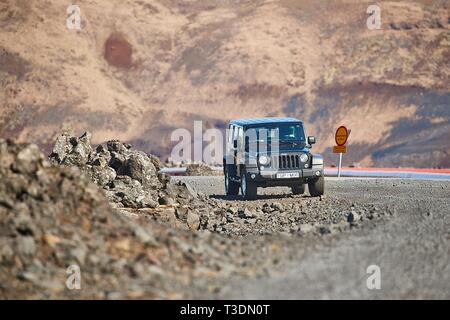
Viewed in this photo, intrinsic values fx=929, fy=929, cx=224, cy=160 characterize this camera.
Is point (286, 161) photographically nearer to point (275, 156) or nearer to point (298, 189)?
point (275, 156)

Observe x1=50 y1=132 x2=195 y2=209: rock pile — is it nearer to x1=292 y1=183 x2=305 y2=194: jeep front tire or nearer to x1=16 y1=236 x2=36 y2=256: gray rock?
x1=292 y1=183 x2=305 y2=194: jeep front tire

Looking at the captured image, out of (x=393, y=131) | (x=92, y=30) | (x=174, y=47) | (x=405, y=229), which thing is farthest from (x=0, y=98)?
(x=405, y=229)

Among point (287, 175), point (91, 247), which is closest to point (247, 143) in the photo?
point (287, 175)

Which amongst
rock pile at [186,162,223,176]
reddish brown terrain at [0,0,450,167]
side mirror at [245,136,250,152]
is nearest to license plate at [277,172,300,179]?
side mirror at [245,136,250,152]

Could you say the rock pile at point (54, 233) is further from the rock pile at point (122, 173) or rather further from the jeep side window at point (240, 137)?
the jeep side window at point (240, 137)

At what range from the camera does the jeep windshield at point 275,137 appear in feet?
81.0

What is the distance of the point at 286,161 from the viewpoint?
24375mm

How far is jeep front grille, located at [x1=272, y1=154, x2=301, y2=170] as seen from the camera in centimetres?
2434

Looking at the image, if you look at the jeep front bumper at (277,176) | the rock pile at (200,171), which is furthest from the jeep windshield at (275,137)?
the rock pile at (200,171)

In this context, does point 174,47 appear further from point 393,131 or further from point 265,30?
point 393,131

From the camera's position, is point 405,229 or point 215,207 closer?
point 405,229

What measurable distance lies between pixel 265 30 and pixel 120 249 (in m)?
70.9

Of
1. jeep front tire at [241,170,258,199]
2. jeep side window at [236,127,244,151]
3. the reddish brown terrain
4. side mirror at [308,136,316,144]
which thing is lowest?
jeep front tire at [241,170,258,199]

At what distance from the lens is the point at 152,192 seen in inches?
941
